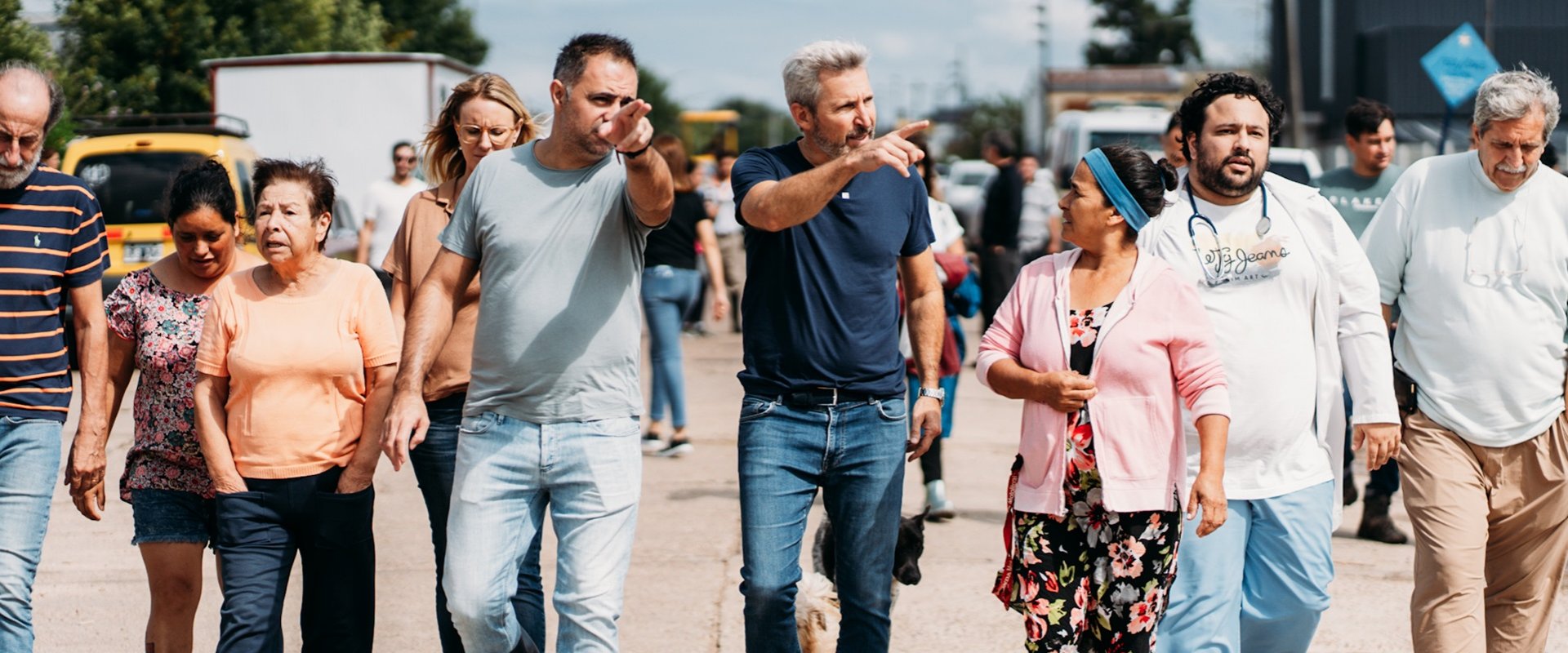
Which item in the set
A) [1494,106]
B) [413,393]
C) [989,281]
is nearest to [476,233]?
[413,393]

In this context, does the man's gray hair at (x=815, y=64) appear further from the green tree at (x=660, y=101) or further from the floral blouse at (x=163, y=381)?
the green tree at (x=660, y=101)

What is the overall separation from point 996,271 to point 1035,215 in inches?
64.1

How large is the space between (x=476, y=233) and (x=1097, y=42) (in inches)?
3877

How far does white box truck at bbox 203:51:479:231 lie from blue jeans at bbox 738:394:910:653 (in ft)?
51.0

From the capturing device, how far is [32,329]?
4500mm

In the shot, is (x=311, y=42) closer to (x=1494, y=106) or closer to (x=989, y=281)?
(x=989, y=281)

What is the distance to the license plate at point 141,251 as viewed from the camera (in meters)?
14.2

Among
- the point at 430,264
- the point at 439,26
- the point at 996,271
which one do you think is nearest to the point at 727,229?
the point at 996,271

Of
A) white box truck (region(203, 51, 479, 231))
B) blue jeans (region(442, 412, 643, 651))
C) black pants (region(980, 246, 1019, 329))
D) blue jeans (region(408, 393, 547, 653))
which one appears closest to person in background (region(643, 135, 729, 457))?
Answer: black pants (region(980, 246, 1019, 329))

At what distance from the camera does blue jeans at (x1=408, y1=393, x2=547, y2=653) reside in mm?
4754

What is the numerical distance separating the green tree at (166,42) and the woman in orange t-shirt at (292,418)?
1642 centimetres

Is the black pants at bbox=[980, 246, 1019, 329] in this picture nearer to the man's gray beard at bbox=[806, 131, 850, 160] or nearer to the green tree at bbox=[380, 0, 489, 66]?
the man's gray beard at bbox=[806, 131, 850, 160]

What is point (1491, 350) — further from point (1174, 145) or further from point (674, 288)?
point (674, 288)

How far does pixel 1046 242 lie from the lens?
14.9 metres
